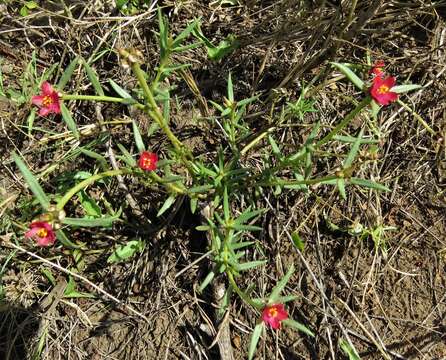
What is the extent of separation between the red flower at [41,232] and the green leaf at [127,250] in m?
0.99

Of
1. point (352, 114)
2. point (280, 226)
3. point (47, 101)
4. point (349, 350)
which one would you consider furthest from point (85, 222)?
point (349, 350)

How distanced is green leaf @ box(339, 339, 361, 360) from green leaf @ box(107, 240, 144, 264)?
1.27 m

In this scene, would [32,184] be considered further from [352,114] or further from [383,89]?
[383,89]

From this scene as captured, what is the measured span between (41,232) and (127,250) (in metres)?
1.05

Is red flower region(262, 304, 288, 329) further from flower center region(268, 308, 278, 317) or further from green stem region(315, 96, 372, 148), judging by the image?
green stem region(315, 96, 372, 148)

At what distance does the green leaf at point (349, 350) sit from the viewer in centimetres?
276

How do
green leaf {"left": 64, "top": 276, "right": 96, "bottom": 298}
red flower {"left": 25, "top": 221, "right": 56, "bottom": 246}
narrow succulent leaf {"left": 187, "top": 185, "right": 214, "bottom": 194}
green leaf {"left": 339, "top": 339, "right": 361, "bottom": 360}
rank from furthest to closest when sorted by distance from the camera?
1. green leaf {"left": 64, "top": 276, "right": 96, "bottom": 298}
2. green leaf {"left": 339, "top": 339, "right": 361, "bottom": 360}
3. narrow succulent leaf {"left": 187, "top": 185, "right": 214, "bottom": 194}
4. red flower {"left": 25, "top": 221, "right": 56, "bottom": 246}

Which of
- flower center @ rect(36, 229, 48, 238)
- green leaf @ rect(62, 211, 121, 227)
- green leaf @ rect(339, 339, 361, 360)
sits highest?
flower center @ rect(36, 229, 48, 238)

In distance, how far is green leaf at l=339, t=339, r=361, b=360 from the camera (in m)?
2.76

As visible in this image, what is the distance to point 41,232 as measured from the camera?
1.92m

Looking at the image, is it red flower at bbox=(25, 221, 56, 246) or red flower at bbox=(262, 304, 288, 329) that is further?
red flower at bbox=(262, 304, 288, 329)

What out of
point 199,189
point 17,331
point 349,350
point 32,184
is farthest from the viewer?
point 17,331

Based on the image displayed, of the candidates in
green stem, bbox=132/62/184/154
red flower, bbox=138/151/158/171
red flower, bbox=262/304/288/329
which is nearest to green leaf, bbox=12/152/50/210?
red flower, bbox=138/151/158/171

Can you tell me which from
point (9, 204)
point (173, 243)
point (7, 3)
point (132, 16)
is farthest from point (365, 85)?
point (7, 3)
